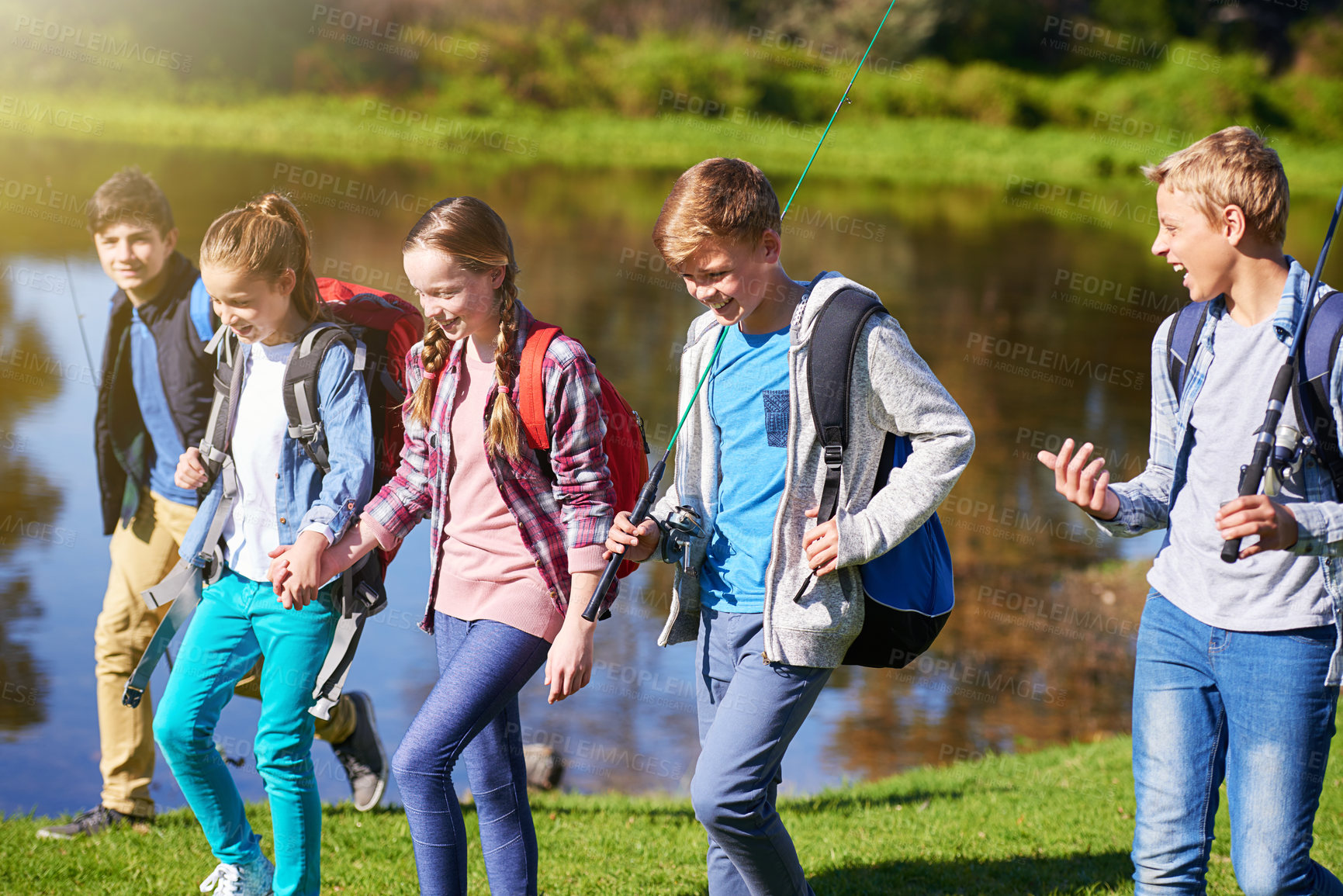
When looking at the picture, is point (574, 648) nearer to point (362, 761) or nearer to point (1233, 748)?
point (1233, 748)

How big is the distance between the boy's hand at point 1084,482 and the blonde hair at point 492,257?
1.15 meters

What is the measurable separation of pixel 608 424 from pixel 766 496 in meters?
0.40

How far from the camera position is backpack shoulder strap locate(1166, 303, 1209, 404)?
9.21 ft

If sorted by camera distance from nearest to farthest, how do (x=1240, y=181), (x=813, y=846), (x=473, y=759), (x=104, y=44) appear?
(x=1240, y=181) < (x=473, y=759) < (x=813, y=846) < (x=104, y=44)

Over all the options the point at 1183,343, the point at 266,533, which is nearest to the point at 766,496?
the point at 1183,343

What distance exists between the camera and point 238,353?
10.7 feet

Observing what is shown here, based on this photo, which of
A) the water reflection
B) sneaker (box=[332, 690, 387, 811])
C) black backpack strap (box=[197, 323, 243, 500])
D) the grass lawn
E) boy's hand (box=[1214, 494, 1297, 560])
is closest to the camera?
boy's hand (box=[1214, 494, 1297, 560])

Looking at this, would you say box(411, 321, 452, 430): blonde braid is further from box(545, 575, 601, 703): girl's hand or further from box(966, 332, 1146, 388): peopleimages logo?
box(966, 332, 1146, 388): peopleimages logo

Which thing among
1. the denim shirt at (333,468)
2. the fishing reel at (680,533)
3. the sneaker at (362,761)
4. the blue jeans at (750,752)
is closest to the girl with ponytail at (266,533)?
the denim shirt at (333,468)

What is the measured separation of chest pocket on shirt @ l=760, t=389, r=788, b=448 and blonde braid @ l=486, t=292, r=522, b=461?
55cm

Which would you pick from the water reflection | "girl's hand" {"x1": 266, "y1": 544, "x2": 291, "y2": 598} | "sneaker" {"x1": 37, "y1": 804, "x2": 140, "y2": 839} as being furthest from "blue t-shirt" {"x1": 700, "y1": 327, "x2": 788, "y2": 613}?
the water reflection

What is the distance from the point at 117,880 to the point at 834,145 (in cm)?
3763

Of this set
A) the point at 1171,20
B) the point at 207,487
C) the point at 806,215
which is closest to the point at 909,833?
the point at 207,487

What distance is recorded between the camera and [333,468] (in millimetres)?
3094
